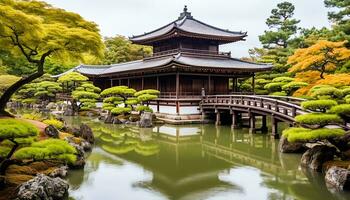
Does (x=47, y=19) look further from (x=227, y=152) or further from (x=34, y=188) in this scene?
(x=227, y=152)

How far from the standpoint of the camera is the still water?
905cm

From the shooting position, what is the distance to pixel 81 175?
10836mm

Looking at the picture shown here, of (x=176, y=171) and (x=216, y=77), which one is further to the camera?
(x=216, y=77)

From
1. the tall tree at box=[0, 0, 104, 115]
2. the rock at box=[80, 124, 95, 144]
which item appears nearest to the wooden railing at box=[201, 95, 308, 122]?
the tall tree at box=[0, 0, 104, 115]

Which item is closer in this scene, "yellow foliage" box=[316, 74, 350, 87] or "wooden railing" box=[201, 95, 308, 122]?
"wooden railing" box=[201, 95, 308, 122]

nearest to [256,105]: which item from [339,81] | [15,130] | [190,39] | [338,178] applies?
[339,81]

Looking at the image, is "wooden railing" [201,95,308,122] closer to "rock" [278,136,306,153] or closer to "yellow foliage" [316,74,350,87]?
"rock" [278,136,306,153]

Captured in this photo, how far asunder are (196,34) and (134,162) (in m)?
18.5

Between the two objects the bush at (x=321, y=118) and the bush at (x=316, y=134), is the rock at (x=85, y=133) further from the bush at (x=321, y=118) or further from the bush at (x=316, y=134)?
the bush at (x=321, y=118)

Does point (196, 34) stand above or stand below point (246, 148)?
above

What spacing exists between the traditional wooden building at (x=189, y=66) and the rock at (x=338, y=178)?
15.7m

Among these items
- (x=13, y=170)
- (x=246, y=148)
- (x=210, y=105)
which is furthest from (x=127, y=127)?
(x=13, y=170)

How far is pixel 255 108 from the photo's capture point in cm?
1897

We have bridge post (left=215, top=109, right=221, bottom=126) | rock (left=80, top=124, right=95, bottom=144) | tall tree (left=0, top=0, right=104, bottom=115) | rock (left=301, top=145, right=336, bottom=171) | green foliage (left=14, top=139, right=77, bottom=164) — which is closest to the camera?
green foliage (left=14, top=139, right=77, bottom=164)
